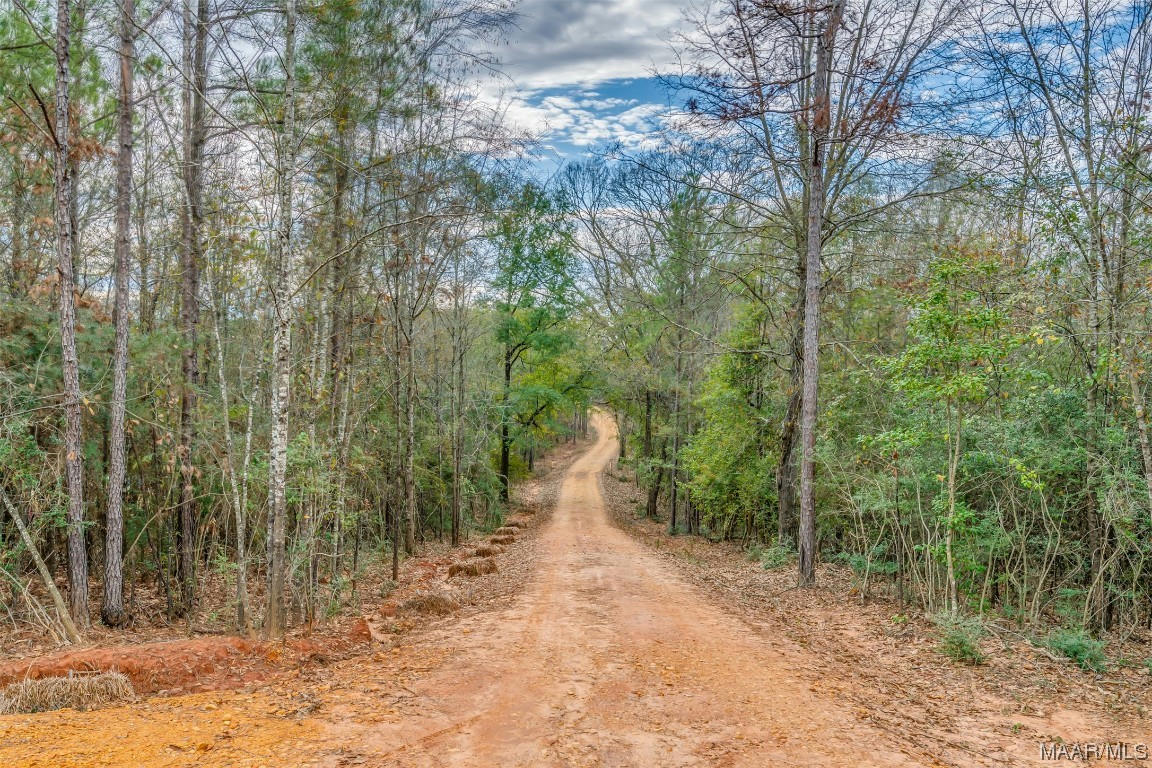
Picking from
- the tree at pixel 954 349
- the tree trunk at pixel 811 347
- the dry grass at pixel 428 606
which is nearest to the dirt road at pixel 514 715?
the dry grass at pixel 428 606

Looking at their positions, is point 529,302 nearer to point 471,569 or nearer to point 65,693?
point 471,569

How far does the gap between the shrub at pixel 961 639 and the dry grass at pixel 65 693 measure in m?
8.21

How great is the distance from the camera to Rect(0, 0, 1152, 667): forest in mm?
7754

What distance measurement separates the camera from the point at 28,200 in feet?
37.8

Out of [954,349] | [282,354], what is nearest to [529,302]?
[282,354]

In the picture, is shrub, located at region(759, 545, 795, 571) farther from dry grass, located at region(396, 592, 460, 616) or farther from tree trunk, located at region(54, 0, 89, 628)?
tree trunk, located at region(54, 0, 89, 628)

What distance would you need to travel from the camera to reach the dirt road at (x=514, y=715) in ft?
14.5

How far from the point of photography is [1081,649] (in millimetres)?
6836

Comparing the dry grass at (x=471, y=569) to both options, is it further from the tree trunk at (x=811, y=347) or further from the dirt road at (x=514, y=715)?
the tree trunk at (x=811, y=347)

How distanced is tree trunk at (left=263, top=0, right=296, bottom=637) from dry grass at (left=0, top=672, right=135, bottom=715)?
172 cm

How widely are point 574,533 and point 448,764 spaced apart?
1527 cm

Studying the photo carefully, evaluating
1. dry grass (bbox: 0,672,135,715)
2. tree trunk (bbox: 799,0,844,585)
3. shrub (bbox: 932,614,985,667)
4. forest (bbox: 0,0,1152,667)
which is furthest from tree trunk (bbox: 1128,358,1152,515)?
dry grass (bbox: 0,672,135,715)

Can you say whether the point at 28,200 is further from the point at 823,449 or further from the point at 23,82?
the point at 823,449

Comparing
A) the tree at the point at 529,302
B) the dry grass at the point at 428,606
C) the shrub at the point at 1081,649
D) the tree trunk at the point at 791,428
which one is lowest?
the dry grass at the point at 428,606
